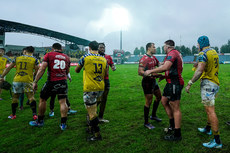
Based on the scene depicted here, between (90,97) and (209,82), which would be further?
(90,97)

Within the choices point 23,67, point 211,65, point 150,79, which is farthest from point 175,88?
point 23,67

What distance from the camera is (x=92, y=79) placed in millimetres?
3736

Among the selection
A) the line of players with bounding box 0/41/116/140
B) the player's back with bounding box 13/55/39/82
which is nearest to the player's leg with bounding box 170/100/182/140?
the line of players with bounding box 0/41/116/140

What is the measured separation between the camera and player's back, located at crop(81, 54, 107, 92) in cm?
366

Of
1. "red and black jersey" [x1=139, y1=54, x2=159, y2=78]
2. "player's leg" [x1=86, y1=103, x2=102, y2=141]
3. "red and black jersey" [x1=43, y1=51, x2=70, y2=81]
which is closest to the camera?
"player's leg" [x1=86, y1=103, x2=102, y2=141]

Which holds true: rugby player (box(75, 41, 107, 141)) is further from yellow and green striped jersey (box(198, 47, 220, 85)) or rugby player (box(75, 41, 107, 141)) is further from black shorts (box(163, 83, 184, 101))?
yellow and green striped jersey (box(198, 47, 220, 85))

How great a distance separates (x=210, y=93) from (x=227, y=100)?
17.4 ft

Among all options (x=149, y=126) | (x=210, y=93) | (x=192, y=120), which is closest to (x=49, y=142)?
(x=149, y=126)

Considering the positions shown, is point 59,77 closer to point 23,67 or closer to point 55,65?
point 55,65

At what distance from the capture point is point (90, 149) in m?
3.40

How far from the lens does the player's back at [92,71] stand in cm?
366

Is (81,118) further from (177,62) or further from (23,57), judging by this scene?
(177,62)

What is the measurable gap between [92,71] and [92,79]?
20 centimetres

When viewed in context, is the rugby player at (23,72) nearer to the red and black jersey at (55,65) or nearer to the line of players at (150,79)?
the line of players at (150,79)
